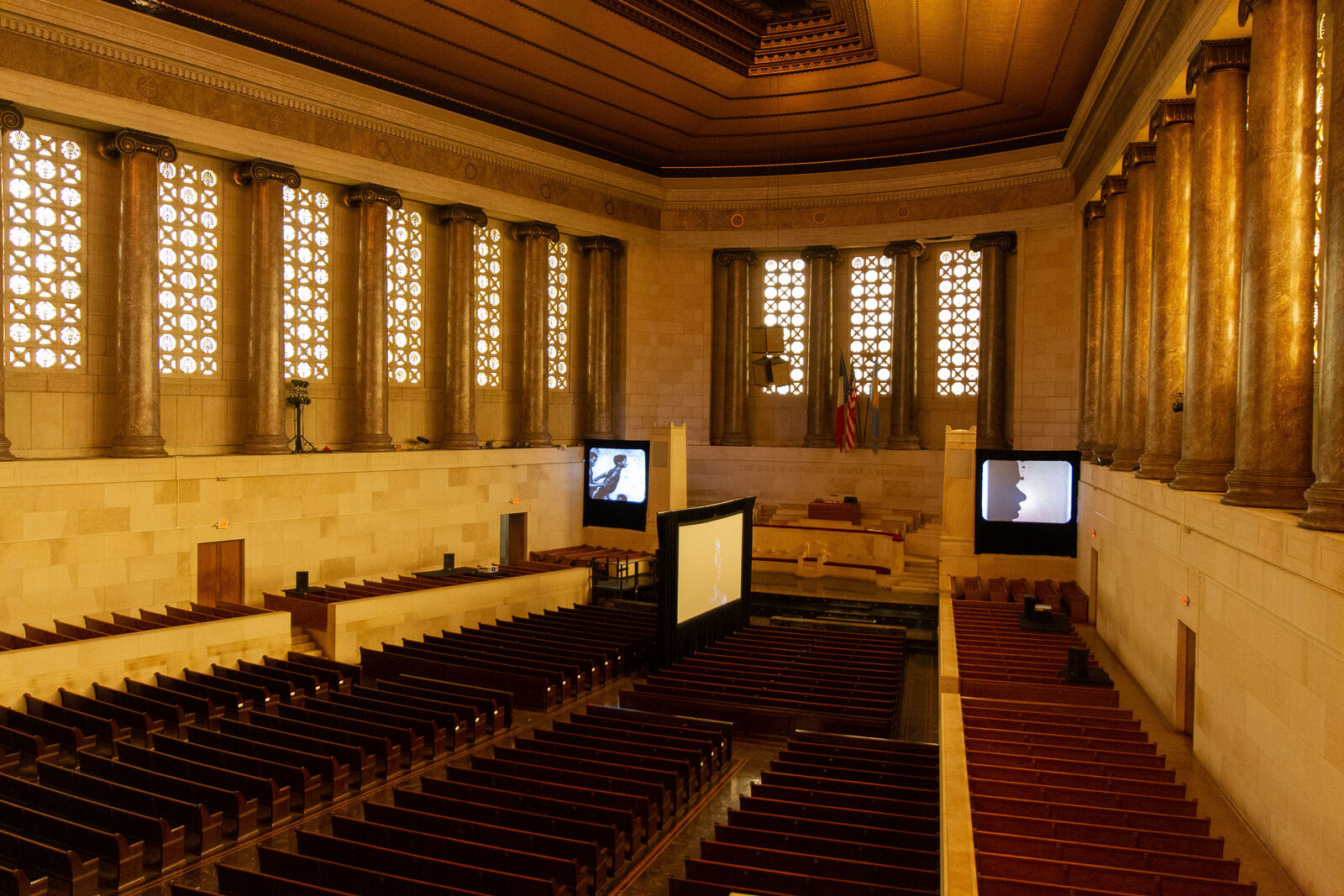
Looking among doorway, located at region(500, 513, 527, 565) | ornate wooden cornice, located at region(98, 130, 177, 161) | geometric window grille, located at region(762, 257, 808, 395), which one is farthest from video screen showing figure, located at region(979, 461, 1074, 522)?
ornate wooden cornice, located at region(98, 130, 177, 161)

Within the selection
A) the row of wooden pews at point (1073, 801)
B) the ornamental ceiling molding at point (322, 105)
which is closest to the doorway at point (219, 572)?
Result: the ornamental ceiling molding at point (322, 105)

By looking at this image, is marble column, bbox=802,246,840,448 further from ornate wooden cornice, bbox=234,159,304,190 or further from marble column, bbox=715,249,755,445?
ornate wooden cornice, bbox=234,159,304,190

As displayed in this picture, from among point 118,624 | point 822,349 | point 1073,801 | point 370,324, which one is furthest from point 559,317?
point 1073,801

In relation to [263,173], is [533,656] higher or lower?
lower

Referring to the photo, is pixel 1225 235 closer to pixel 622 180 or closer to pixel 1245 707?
pixel 1245 707

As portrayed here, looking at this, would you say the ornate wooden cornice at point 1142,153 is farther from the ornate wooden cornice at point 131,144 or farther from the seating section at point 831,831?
the ornate wooden cornice at point 131,144

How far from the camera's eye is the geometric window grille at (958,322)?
82.3 ft

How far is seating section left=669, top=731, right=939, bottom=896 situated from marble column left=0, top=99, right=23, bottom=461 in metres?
13.2

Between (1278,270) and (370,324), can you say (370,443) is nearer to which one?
(370,324)

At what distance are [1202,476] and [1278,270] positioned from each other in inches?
109

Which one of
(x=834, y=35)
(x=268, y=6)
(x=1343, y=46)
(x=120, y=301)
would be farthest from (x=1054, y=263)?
(x=120, y=301)

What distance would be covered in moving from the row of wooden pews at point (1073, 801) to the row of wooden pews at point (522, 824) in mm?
3147

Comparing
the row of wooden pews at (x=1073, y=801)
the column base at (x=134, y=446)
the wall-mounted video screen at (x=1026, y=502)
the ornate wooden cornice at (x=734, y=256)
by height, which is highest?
the ornate wooden cornice at (x=734, y=256)

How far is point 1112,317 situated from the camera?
17750mm
